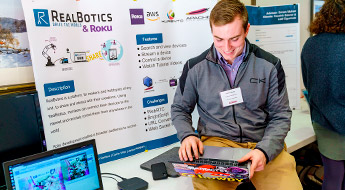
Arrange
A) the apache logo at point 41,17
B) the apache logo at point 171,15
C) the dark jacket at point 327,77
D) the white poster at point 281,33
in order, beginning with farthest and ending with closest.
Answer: the white poster at point 281,33
the apache logo at point 171,15
the dark jacket at point 327,77
the apache logo at point 41,17

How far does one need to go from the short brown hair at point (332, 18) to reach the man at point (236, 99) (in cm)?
58

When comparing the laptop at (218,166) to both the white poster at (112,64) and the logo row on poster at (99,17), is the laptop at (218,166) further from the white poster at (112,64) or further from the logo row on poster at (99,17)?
the logo row on poster at (99,17)

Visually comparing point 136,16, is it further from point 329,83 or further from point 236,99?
point 329,83

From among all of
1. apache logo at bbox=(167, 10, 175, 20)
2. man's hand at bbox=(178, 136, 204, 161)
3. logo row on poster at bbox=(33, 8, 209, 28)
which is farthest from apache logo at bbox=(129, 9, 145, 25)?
man's hand at bbox=(178, 136, 204, 161)

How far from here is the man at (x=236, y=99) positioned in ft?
4.55

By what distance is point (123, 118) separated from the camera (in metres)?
1.85

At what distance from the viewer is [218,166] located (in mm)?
1203

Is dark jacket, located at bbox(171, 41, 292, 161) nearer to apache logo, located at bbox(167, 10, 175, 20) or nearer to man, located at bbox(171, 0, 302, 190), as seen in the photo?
man, located at bbox(171, 0, 302, 190)

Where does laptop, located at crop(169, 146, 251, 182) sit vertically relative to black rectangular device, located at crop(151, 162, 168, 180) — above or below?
above

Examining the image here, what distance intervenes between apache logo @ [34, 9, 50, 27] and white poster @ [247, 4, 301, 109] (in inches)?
60.4

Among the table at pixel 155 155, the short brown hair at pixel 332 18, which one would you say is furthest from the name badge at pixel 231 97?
the short brown hair at pixel 332 18

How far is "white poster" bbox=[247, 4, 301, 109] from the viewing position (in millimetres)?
2432

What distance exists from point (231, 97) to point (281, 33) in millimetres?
1271

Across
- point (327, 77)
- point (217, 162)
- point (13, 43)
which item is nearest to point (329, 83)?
point (327, 77)
